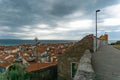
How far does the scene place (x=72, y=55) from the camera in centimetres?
1494

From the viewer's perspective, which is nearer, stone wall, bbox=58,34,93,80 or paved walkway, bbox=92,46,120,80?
paved walkway, bbox=92,46,120,80

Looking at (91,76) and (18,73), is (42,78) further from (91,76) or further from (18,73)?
(91,76)

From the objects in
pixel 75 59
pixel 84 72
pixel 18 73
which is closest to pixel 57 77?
pixel 75 59

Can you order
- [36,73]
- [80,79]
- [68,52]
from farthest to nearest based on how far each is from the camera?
[36,73] < [68,52] < [80,79]

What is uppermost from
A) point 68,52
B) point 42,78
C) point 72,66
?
point 68,52

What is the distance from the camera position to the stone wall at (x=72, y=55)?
47.6ft

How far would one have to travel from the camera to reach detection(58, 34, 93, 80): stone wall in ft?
47.6

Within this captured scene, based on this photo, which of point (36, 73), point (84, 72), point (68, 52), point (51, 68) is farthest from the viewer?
point (51, 68)

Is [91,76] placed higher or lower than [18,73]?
higher

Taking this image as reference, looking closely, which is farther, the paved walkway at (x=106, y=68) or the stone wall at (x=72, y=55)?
the stone wall at (x=72, y=55)

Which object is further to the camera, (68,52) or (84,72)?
(68,52)

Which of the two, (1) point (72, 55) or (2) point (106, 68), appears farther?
(1) point (72, 55)

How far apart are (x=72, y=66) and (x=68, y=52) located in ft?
3.69

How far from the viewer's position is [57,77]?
15.8 m
